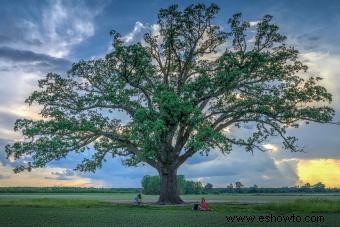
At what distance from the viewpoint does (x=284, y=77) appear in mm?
Answer: 56812

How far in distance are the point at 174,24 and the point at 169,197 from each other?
19.1m

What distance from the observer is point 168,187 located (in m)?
55.9

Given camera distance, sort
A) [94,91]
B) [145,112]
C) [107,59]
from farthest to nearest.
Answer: [94,91] < [107,59] < [145,112]

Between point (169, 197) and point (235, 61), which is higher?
point (235, 61)

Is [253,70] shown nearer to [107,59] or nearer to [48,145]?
[107,59]

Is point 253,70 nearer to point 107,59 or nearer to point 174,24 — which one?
point 174,24

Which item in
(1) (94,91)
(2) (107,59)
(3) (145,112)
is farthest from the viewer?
(1) (94,91)

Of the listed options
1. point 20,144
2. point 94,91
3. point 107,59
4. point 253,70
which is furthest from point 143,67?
point 20,144

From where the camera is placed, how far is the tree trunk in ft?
182

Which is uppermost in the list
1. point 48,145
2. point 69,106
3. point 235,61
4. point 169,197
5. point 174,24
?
point 174,24

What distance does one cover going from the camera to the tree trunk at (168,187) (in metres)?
55.4

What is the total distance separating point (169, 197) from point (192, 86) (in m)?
12.5

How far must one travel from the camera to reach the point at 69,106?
57500 mm

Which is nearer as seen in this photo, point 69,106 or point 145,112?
point 145,112
